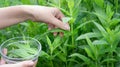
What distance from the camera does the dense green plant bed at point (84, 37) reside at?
1.37m

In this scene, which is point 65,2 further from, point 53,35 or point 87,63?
point 87,63

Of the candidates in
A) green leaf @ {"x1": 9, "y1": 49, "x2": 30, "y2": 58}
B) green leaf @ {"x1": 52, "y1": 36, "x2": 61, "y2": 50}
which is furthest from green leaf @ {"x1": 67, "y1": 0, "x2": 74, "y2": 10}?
green leaf @ {"x1": 9, "y1": 49, "x2": 30, "y2": 58}

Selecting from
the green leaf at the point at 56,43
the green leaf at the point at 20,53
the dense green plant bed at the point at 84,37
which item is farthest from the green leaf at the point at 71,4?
the green leaf at the point at 20,53

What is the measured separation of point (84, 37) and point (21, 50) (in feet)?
0.89

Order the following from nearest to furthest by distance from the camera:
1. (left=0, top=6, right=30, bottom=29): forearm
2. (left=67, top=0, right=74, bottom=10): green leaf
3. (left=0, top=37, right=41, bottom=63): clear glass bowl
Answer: (left=0, top=37, right=41, bottom=63): clear glass bowl, (left=67, top=0, right=74, bottom=10): green leaf, (left=0, top=6, right=30, bottom=29): forearm

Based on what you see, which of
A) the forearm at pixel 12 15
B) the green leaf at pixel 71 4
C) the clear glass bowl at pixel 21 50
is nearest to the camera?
the clear glass bowl at pixel 21 50

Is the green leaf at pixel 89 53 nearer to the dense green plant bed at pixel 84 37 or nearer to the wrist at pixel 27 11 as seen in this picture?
the dense green plant bed at pixel 84 37

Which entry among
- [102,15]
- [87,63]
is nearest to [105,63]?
[87,63]

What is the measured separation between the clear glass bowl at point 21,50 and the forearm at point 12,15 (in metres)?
0.16

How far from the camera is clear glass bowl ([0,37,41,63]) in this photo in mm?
1319

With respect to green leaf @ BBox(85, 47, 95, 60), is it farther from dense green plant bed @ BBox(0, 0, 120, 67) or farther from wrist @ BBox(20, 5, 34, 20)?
wrist @ BBox(20, 5, 34, 20)

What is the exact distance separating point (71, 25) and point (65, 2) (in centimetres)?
17

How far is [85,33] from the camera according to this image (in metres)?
1.46

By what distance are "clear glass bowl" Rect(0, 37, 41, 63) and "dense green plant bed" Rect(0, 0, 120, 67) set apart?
0.24 ft
